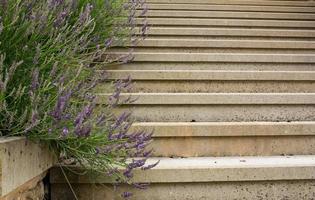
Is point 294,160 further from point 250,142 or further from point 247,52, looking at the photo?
point 247,52

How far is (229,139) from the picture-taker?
243 cm

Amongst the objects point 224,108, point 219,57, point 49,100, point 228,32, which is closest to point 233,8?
point 228,32

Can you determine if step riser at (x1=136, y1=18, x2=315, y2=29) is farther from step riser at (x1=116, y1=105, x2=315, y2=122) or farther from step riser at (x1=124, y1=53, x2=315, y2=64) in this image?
step riser at (x1=116, y1=105, x2=315, y2=122)

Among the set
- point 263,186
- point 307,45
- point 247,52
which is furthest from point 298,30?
point 263,186

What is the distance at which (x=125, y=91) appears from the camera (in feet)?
9.61

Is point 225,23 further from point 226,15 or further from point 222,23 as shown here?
point 226,15

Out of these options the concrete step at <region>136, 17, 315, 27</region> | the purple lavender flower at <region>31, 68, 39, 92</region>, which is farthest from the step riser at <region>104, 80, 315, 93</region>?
the purple lavender flower at <region>31, 68, 39, 92</region>

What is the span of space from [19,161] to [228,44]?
2723mm

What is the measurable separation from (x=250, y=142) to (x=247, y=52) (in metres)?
1.67

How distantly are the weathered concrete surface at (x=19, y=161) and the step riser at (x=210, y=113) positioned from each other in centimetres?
99

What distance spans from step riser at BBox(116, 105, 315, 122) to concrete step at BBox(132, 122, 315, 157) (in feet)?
1.01

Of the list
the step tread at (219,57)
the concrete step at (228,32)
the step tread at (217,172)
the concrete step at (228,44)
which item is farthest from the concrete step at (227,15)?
the step tread at (217,172)

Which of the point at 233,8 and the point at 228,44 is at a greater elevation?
the point at 233,8

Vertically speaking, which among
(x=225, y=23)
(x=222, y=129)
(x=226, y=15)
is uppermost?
(x=226, y=15)
